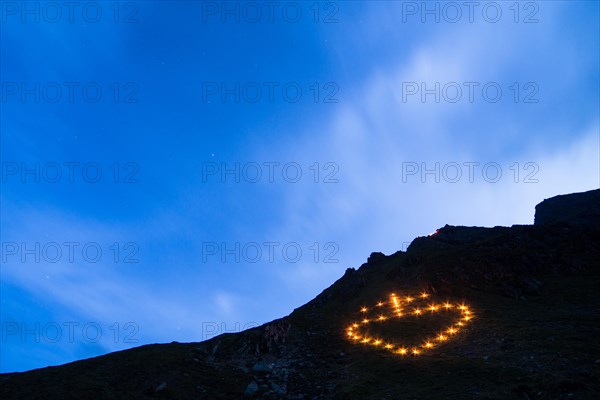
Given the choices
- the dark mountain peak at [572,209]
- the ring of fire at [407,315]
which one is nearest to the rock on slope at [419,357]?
the ring of fire at [407,315]

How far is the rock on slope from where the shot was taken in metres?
28.5

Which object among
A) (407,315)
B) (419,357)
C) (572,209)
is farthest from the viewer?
(572,209)

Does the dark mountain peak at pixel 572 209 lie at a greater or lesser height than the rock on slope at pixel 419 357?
greater

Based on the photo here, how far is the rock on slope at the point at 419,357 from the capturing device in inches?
1123

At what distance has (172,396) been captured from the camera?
1219 inches

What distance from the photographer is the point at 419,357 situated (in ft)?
118

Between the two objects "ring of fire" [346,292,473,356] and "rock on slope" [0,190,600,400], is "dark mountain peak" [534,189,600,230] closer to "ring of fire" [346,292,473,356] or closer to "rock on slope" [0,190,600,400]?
"rock on slope" [0,190,600,400]

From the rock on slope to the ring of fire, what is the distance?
4.13 ft

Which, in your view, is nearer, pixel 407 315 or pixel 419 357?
pixel 419 357

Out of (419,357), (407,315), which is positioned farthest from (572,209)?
(419,357)

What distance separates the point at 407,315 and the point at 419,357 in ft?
41.3

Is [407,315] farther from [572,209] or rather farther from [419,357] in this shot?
[572,209]

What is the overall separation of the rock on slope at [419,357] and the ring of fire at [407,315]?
1.26 meters

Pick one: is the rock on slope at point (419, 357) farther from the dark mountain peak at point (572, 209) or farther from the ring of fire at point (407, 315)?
the dark mountain peak at point (572, 209)
